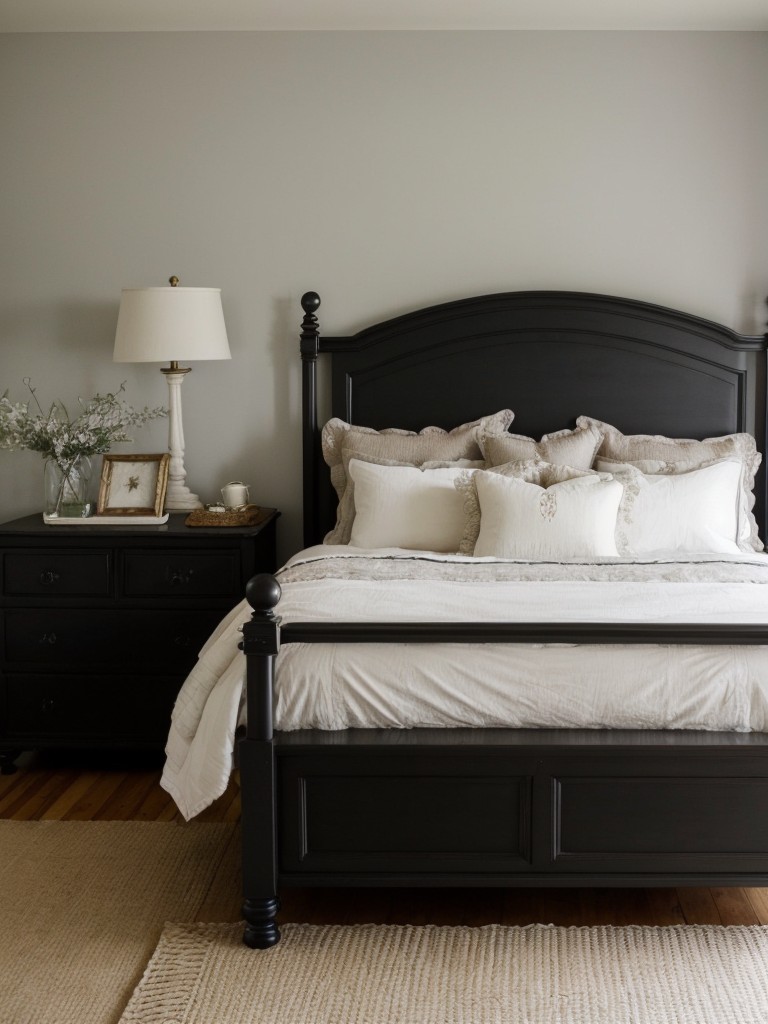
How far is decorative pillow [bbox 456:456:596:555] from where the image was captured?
3395 millimetres

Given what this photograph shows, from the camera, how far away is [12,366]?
13.4 feet

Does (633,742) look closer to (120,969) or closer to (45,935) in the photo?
(120,969)

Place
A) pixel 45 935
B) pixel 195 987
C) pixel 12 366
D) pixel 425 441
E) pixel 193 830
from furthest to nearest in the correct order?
pixel 12 366 → pixel 425 441 → pixel 193 830 → pixel 45 935 → pixel 195 987

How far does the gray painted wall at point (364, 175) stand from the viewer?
3873 mm

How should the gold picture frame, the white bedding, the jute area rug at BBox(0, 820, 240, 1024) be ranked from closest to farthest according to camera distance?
1. the jute area rug at BBox(0, 820, 240, 1024)
2. the white bedding
3. the gold picture frame

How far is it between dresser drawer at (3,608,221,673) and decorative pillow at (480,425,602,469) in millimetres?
1134

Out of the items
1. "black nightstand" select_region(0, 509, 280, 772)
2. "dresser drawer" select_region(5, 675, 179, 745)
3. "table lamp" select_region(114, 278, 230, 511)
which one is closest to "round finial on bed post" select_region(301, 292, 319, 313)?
"table lamp" select_region(114, 278, 230, 511)

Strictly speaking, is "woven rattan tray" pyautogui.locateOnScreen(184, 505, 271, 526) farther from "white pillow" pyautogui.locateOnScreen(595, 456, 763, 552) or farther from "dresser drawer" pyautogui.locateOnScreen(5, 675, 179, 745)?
"white pillow" pyautogui.locateOnScreen(595, 456, 763, 552)

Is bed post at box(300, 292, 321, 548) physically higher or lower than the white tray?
higher

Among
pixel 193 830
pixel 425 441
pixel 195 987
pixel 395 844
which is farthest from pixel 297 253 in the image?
pixel 195 987

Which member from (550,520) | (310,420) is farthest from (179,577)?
(550,520)

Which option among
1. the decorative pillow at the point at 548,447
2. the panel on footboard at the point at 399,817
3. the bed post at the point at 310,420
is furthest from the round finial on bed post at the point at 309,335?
the panel on footboard at the point at 399,817

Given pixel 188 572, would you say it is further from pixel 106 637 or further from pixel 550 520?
pixel 550 520

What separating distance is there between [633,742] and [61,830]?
5.74 ft
